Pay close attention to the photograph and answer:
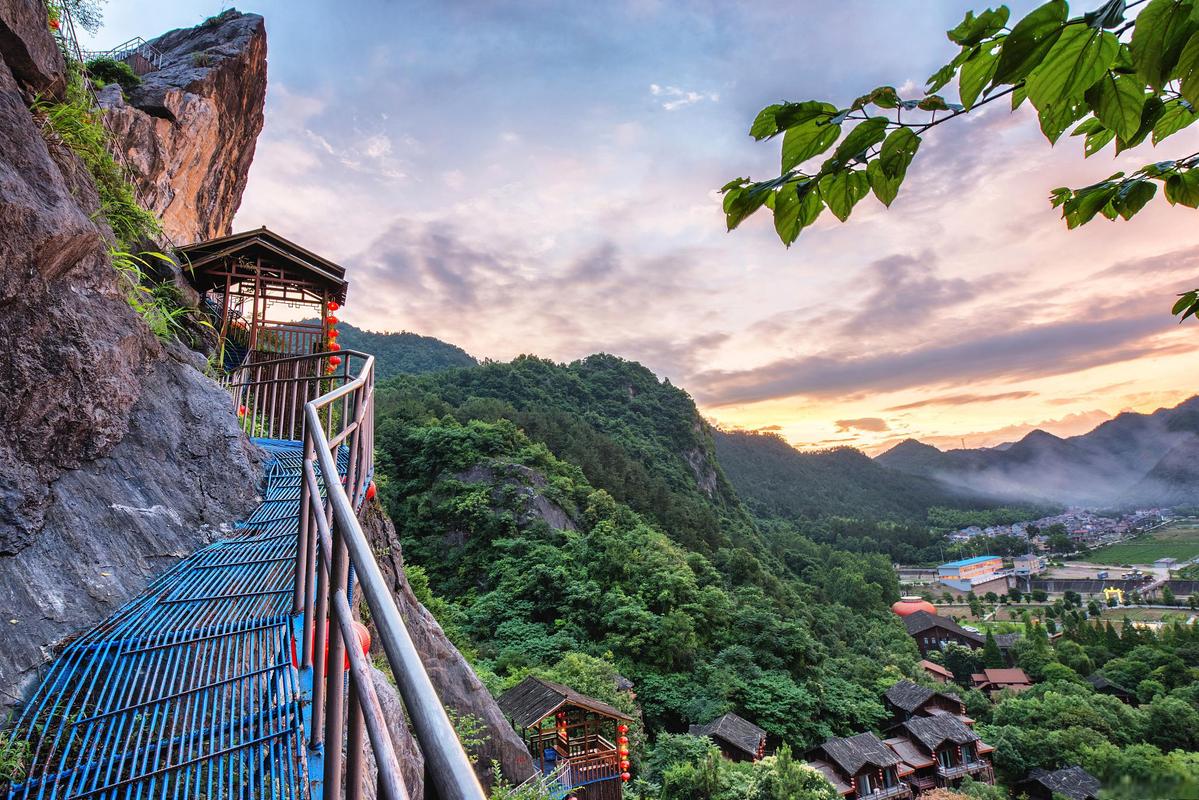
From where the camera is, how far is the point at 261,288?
342 inches

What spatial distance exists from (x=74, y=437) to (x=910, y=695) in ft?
94.2

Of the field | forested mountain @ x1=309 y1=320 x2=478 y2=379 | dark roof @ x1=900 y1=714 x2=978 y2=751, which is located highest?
forested mountain @ x1=309 y1=320 x2=478 y2=379

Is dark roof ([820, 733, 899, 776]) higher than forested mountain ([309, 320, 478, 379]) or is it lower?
lower

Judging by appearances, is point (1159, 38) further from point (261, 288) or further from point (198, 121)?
point (198, 121)

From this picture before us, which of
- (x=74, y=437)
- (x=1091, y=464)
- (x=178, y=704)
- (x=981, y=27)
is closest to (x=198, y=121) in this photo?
(x=74, y=437)

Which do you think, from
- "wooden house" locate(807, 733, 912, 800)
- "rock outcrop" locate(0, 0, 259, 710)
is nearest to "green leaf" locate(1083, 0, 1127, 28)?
"rock outcrop" locate(0, 0, 259, 710)

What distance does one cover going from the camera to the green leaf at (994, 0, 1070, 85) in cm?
97

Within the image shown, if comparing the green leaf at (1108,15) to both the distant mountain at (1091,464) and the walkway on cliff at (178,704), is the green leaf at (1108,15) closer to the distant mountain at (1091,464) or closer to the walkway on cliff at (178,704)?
the walkway on cliff at (178,704)

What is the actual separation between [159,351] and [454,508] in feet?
63.9

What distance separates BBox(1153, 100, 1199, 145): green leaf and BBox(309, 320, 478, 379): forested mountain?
2181 inches

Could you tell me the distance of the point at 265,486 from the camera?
4.23 metres

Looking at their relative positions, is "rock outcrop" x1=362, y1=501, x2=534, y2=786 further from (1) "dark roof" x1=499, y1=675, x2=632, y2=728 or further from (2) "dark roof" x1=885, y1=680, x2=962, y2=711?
(2) "dark roof" x1=885, y1=680, x2=962, y2=711

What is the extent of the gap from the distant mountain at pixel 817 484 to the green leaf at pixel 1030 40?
76.2m

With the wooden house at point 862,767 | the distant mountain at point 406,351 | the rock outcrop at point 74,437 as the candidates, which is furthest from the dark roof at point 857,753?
the distant mountain at point 406,351
